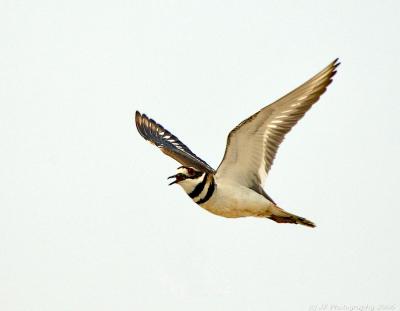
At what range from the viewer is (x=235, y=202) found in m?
14.4

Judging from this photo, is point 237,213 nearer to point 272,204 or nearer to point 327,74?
point 272,204

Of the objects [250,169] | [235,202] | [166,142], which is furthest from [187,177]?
[166,142]

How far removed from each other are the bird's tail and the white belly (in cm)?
20

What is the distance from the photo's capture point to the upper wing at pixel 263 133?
44.1 ft

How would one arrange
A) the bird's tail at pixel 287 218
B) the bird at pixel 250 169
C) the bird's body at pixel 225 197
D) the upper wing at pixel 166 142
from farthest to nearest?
the upper wing at pixel 166 142, the bird's tail at pixel 287 218, the bird's body at pixel 225 197, the bird at pixel 250 169

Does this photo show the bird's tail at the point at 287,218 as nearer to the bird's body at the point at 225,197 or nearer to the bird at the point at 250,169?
the bird at the point at 250,169

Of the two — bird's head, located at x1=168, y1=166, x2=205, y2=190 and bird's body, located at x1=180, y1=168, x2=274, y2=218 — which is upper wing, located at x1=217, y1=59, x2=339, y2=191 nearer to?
bird's body, located at x1=180, y1=168, x2=274, y2=218

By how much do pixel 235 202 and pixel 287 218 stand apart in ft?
3.63

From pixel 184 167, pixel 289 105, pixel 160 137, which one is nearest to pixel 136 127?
pixel 160 137

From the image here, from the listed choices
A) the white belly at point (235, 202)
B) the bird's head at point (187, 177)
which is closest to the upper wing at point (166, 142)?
the bird's head at point (187, 177)

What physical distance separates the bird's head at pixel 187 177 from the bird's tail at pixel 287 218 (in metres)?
1.40

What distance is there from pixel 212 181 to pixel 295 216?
5.23 ft

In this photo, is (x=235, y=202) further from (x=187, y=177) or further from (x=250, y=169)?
(x=187, y=177)

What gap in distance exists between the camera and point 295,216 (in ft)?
48.8
